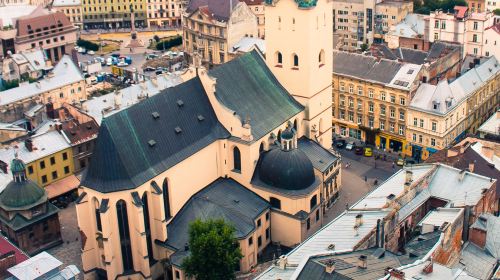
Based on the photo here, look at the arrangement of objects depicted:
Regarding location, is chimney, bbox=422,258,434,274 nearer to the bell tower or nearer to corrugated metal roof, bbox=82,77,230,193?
corrugated metal roof, bbox=82,77,230,193

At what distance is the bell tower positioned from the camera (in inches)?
3723

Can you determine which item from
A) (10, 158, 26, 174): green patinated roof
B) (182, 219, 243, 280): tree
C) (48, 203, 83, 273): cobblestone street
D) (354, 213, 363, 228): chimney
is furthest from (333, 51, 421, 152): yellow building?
(10, 158, 26, 174): green patinated roof

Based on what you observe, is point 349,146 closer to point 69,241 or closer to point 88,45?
point 69,241

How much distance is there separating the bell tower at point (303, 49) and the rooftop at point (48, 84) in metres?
50.4

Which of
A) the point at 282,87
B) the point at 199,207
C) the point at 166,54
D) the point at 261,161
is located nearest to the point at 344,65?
the point at 282,87

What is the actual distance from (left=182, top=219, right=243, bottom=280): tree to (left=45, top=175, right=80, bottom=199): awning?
32.3 metres

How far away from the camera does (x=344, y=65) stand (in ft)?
398

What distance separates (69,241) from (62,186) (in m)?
12.7

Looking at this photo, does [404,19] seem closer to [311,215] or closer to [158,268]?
[311,215]

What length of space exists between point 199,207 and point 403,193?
82.1ft

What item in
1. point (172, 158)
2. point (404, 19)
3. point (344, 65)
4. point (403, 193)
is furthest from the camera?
point (404, 19)

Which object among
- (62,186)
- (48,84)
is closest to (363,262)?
(62,186)

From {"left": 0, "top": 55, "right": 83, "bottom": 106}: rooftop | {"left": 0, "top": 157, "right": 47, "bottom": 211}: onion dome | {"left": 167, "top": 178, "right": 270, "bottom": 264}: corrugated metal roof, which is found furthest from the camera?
{"left": 0, "top": 55, "right": 83, "bottom": 106}: rooftop

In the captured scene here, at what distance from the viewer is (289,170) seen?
8706 centimetres
